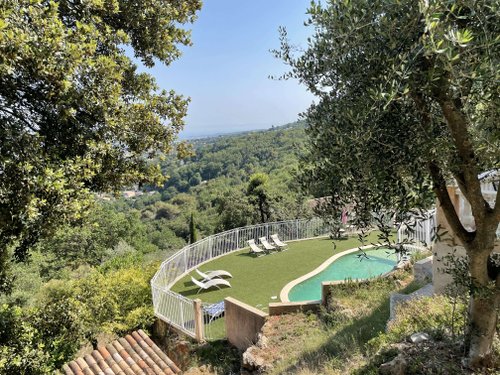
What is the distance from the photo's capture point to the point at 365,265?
13.3 meters

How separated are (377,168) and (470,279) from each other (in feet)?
5.15

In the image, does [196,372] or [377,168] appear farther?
[196,372]

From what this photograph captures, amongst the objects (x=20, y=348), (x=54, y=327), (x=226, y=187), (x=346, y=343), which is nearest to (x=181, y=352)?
(x=54, y=327)

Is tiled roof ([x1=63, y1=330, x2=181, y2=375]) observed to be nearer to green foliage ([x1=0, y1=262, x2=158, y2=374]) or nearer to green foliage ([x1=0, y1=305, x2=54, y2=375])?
green foliage ([x1=0, y1=262, x2=158, y2=374])

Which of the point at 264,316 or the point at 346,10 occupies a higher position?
the point at 346,10

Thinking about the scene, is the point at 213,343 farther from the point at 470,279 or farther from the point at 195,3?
the point at 195,3

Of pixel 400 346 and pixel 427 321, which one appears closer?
pixel 400 346

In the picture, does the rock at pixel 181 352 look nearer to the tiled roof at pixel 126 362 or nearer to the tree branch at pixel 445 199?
the tiled roof at pixel 126 362

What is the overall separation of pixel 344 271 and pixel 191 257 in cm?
580

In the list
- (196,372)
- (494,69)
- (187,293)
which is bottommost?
(196,372)

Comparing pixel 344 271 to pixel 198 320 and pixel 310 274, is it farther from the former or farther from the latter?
pixel 198 320

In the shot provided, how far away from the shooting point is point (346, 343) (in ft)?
18.9

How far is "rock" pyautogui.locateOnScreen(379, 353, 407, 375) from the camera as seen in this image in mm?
3779

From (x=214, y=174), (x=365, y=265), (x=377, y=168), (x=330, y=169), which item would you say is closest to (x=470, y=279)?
(x=377, y=168)
